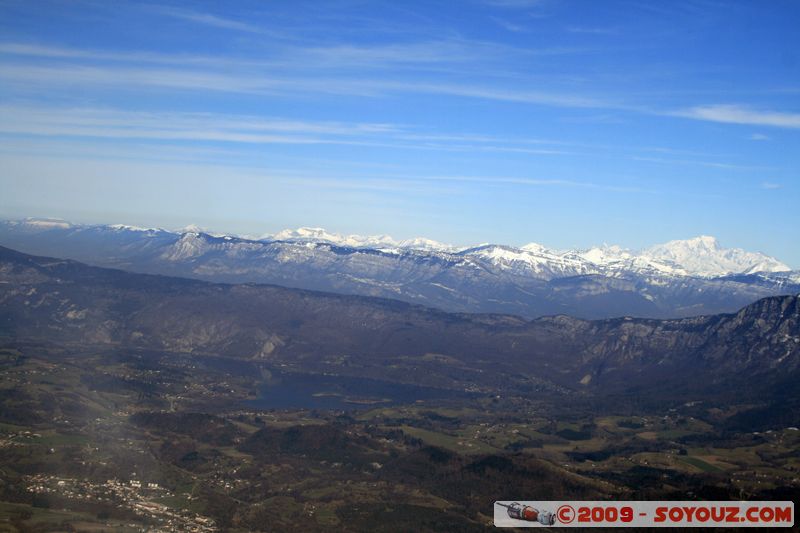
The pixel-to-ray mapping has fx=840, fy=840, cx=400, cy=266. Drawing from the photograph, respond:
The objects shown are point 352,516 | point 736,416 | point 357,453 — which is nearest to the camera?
point 352,516

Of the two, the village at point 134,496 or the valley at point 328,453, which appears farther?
the valley at point 328,453

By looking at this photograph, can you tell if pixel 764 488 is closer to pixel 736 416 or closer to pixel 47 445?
pixel 736 416

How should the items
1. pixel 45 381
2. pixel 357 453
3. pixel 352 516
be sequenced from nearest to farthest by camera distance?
pixel 352 516
pixel 357 453
pixel 45 381

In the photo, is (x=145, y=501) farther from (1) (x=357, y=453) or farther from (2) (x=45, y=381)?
(2) (x=45, y=381)

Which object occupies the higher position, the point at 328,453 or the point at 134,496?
the point at 134,496

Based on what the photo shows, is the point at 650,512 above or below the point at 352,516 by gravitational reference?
above

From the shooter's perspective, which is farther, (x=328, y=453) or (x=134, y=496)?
(x=328, y=453)

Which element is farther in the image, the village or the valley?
the valley

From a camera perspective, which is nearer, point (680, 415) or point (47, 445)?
point (47, 445)

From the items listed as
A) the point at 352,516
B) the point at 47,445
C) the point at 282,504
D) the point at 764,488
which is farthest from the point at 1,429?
the point at 764,488
